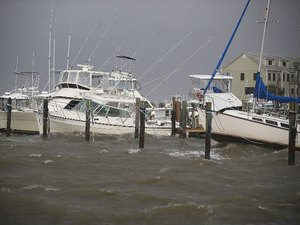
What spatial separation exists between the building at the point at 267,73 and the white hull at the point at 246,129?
44.4 metres

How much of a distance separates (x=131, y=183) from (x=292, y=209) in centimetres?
483

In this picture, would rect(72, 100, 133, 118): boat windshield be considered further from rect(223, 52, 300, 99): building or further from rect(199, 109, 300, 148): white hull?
rect(223, 52, 300, 99): building

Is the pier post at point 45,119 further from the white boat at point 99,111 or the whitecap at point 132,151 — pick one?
the whitecap at point 132,151

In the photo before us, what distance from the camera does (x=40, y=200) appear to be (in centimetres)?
1162

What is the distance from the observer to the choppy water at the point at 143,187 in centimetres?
1056

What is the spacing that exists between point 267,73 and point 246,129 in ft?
150

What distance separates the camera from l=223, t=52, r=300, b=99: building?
222 ft

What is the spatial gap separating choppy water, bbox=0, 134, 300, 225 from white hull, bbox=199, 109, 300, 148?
190cm

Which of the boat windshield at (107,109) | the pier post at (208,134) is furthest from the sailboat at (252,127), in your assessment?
the boat windshield at (107,109)

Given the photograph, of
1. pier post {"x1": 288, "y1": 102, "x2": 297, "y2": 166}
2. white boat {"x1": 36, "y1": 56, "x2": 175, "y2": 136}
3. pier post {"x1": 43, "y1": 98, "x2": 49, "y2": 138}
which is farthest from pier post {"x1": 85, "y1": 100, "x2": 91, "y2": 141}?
pier post {"x1": 288, "y1": 102, "x2": 297, "y2": 166}

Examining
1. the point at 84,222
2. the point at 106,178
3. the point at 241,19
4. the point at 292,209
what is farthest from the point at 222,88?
the point at 84,222

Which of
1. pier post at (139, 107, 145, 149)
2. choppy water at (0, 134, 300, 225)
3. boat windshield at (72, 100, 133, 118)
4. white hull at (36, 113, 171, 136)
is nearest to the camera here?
choppy water at (0, 134, 300, 225)

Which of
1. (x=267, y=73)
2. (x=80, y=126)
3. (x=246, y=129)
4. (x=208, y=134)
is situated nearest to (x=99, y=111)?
(x=80, y=126)

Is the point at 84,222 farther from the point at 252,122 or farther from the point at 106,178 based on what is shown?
the point at 252,122
